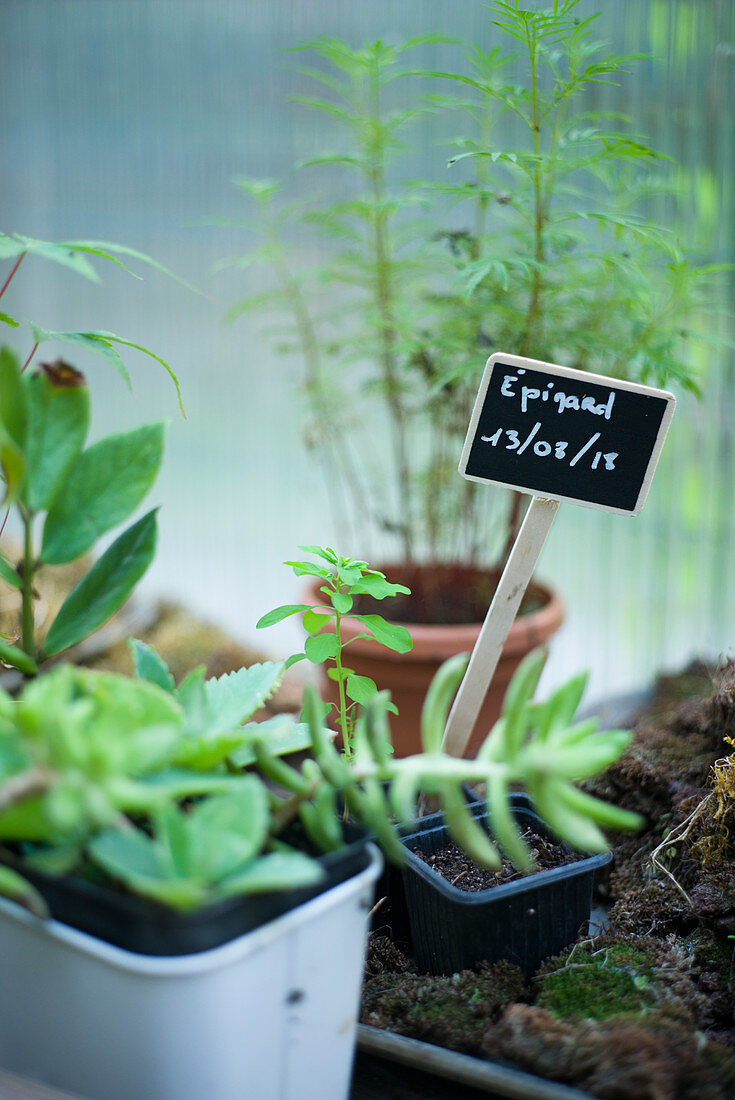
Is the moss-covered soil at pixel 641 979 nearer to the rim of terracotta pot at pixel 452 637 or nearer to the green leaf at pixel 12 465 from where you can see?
the rim of terracotta pot at pixel 452 637

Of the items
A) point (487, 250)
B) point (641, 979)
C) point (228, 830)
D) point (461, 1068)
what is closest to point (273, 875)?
point (228, 830)

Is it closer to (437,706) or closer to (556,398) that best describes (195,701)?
(437,706)

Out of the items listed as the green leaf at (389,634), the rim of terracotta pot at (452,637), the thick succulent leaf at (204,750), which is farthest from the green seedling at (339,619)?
the rim of terracotta pot at (452,637)

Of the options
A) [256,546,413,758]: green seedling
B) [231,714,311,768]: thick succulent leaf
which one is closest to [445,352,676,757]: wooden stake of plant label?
[256,546,413,758]: green seedling

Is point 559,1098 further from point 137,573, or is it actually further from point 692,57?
point 692,57

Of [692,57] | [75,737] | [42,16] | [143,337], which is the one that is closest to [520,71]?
[692,57]

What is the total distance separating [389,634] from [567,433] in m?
0.28

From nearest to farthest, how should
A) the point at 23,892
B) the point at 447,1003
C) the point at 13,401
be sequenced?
1. the point at 23,892
2. the point at 13,401
3. the point at 447,1003

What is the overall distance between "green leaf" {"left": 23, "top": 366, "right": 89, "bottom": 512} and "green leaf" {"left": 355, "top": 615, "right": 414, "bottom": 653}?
32 cm

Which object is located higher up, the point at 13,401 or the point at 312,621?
the point at 13,401

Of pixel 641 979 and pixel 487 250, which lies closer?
pixel 641 979

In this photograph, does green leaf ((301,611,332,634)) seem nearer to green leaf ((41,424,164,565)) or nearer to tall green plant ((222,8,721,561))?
green leaf ((41,424,164,565))

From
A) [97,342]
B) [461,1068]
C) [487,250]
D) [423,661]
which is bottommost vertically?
[461,1068]

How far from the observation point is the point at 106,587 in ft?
2.22
